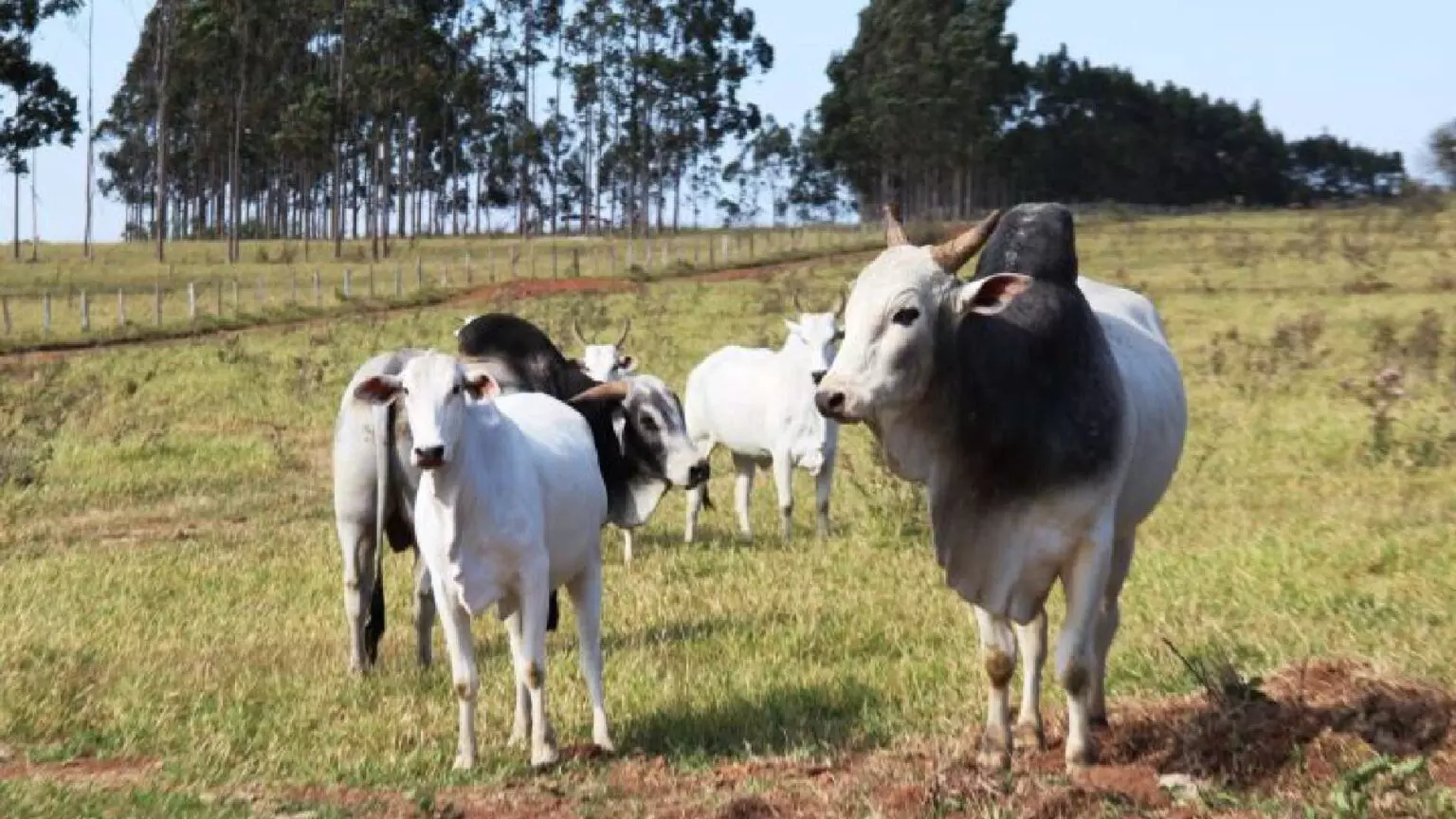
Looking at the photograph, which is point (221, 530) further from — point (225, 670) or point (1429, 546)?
point (1429, 546)

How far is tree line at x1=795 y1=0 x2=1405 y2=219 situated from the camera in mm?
73312

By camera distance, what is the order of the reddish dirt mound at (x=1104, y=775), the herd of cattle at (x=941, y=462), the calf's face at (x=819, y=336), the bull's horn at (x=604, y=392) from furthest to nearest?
the calf's face at (x=819, y=336) → the bull's horn at (x=604, y=392) → the herd of cattle at (x=941, y=462) → the reddish dirt mound at (x=1104, y=775)

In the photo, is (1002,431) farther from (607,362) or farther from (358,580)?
(607,362)

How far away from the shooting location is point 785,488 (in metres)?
13.7

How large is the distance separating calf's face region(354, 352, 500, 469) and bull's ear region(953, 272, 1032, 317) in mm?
2115

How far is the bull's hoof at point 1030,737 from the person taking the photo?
6.70 metres

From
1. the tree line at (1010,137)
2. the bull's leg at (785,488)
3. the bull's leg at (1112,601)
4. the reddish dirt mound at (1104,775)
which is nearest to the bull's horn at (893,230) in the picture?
the bull's leg at (1112,601)

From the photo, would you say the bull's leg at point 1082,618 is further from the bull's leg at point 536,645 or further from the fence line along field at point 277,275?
the fence line along field at point 277,275

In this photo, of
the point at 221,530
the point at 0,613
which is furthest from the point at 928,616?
the point at 221,530

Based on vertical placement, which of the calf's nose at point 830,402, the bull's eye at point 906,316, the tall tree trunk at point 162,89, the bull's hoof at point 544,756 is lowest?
the bull's hoof at point 544,756

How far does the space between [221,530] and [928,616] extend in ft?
22.8

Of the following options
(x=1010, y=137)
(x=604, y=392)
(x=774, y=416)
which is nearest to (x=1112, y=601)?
(x=604, y=392)

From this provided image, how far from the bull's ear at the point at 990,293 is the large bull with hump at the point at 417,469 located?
2467 mm

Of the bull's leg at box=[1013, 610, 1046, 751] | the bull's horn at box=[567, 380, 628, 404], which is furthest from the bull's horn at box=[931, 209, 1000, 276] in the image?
the bull's horn at box=[567, 380, 628, 404]
